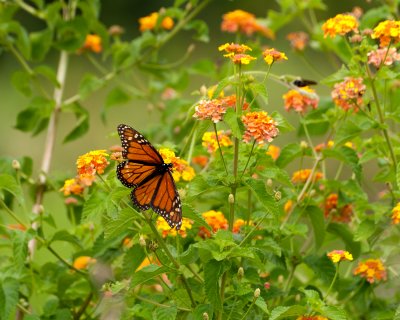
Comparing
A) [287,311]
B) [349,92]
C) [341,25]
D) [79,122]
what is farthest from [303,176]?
[79,122]

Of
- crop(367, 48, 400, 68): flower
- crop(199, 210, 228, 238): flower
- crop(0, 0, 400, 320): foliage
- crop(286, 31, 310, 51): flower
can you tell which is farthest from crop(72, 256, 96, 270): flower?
crop(286, 31, 310, 51): flower

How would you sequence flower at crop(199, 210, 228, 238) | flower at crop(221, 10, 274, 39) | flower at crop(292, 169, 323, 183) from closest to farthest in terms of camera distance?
flower at crop(199, 210, 228, 238), flower at crop(292, 169, 323, 183), flower at crop(221, 10, 274, 39)

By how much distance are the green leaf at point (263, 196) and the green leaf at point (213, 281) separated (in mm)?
157

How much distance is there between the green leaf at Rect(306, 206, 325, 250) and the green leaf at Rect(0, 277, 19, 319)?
2.49 feet

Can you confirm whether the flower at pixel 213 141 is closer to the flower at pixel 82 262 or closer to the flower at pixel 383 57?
the flower at pixel 383 57

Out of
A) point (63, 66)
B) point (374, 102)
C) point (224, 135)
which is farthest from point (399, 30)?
point (63, 66)

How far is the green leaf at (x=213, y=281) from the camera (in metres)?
1.72

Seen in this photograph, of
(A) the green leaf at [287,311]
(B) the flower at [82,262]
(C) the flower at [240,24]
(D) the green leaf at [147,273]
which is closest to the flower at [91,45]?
(C) the flower at [240,24]

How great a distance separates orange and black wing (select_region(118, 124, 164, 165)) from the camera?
1.75m

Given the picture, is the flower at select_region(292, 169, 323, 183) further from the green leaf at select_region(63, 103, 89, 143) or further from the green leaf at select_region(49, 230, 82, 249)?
the green leaf at select_region(63, 103, 89, 143)

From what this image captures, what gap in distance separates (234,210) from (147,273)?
0.31m

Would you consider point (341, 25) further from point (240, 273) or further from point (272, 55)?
point (240, 273)

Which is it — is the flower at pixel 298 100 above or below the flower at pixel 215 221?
above

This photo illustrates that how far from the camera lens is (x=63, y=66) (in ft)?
10.4
